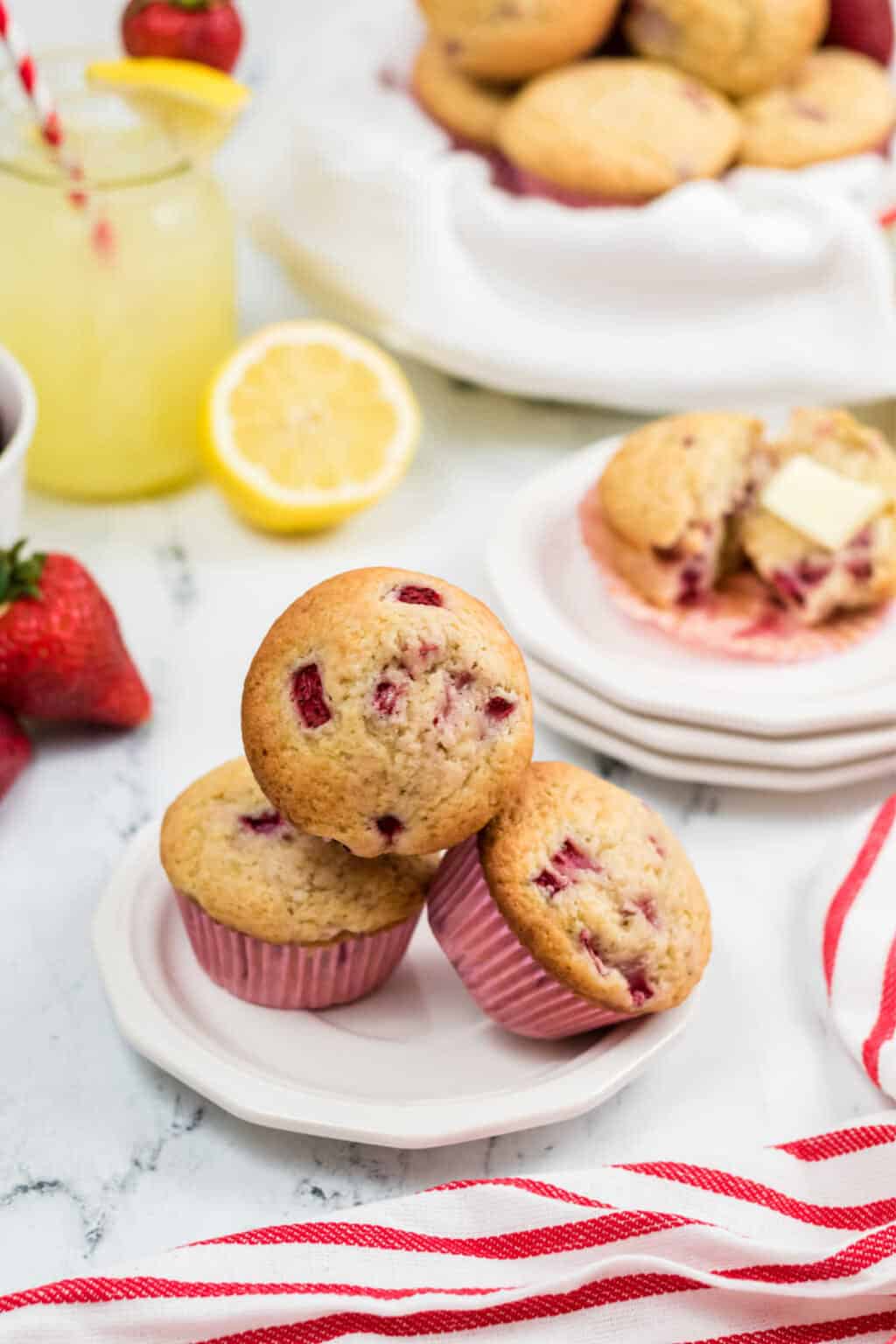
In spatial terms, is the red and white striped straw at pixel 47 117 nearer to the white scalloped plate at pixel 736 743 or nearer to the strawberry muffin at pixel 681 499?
the strawberry muffin at pixel 681 499

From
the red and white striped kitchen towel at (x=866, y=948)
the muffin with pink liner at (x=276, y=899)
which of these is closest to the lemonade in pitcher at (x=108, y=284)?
the muffin with pink liner at (x=276, y=899)

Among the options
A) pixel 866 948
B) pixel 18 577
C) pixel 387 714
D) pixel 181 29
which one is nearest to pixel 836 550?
pixel 866 948

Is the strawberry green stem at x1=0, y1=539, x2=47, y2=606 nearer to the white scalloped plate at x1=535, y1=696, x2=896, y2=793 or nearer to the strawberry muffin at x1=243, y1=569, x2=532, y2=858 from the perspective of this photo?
the strawberry muffin at x1=243, y1=569, x2=532, y2=858

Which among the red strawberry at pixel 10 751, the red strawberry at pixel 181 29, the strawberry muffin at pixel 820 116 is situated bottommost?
the red strawberry at pixel 10 751

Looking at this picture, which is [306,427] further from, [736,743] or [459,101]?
[736,743]

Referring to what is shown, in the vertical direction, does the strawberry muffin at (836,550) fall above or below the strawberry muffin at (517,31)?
below

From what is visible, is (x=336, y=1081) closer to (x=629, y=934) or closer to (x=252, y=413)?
(x=629, y=934)
